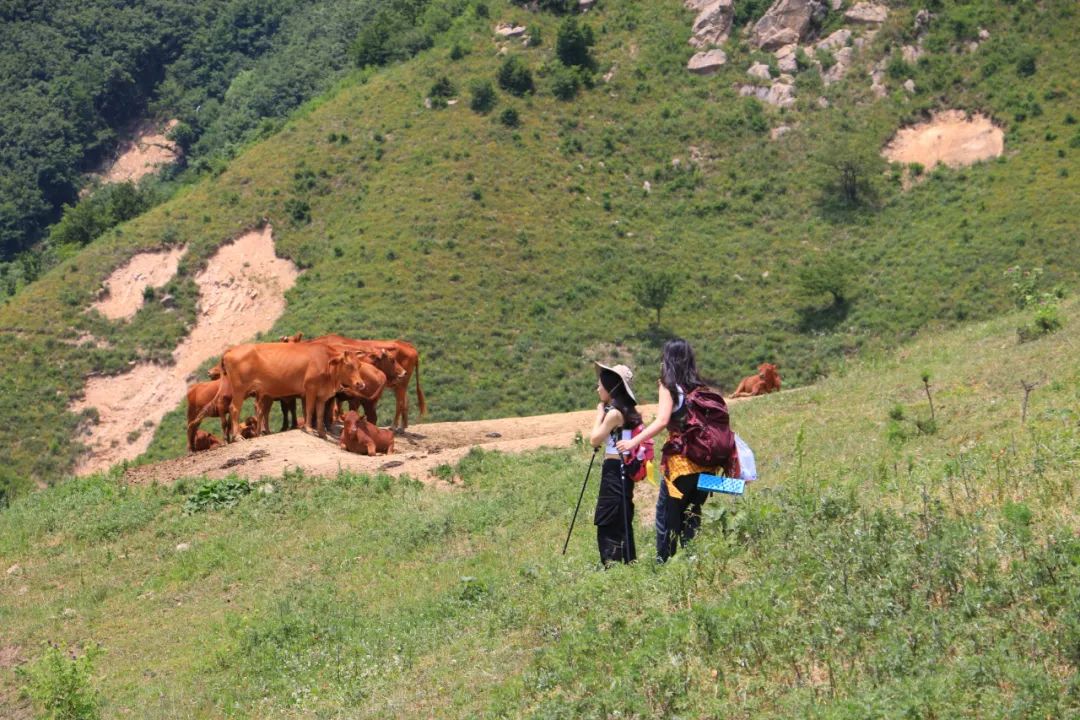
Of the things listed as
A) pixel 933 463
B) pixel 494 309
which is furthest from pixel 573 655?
pixel 494 309

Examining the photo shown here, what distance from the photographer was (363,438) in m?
20.5

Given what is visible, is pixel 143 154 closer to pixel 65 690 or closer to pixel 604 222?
pixel 604 222

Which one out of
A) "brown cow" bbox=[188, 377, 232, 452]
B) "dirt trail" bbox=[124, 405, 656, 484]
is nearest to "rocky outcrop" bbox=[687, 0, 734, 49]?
"dirt trail" bbox=[124, 405, 656, 484]

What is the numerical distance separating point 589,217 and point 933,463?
40.8 m

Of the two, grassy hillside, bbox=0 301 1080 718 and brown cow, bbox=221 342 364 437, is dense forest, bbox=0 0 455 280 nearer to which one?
brown cow, bbox=221 342 364 437

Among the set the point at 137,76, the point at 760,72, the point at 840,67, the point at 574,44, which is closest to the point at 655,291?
the point at 760,72

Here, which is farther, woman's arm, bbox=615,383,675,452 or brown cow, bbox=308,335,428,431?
brown cow, bbox=308,335,428,431

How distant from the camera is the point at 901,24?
5728 centimetres

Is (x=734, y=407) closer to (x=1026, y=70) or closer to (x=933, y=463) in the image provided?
(x=933, y=463)

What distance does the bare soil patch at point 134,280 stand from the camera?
→ 5112 cm

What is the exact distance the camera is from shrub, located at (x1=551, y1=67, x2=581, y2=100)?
58625 mm

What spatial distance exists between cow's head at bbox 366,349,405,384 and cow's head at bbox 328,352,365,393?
0.82m

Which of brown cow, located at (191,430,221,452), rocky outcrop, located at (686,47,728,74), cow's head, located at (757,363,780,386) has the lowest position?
cow's head, located at (757,363,780,386)

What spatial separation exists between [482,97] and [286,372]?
38459mm
